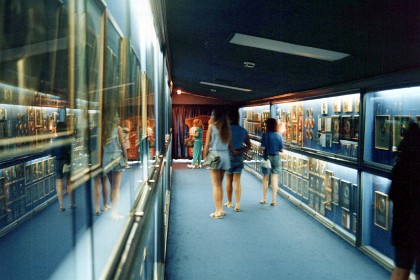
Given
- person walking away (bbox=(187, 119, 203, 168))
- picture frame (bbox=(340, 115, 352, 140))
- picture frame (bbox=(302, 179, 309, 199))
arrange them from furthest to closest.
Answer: person walking away (bbox=(187, 119, 203, 168)) < picture frame (bbox=(302, 179, 309, 199)) < picture frame (bbox=(340, 115, 352, 140))

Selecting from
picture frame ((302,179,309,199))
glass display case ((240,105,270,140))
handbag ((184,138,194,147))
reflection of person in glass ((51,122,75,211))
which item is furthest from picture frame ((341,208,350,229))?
handbag ((184,138,194,147))

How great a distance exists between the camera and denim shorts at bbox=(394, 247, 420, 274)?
3.29m

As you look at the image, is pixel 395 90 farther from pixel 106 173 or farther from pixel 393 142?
pixel 106 173

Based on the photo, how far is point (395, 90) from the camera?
4.63 metres

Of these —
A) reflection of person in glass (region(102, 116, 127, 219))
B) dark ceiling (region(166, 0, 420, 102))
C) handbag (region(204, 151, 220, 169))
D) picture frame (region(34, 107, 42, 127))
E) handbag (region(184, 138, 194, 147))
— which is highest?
dark ceiling (region(166, 0, 420, 102))

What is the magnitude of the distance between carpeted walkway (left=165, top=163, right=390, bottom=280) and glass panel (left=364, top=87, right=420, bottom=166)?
4.41 ft

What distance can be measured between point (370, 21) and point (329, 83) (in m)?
3.25

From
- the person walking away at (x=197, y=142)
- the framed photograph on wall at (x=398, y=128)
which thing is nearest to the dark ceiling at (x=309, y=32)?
the framed photograph on wall at (x=398, y=128)

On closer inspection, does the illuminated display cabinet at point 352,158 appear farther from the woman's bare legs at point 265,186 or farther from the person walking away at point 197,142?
the person walking away at point 197,142

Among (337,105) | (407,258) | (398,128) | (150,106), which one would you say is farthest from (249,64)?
(407,258)

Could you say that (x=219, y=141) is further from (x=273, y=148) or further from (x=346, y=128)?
(x=346, y=128)

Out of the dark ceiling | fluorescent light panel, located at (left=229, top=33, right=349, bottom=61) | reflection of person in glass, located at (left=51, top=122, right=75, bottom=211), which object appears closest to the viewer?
reflection of person in glass, located at (left=51, top=122, right=75, bottom=211)

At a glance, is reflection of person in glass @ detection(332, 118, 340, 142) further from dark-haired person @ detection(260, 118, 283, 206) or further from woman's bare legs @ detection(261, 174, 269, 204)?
woman's bare legs @ detection(261, 174, 269, 204)

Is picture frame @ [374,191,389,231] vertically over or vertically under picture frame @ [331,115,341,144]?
under
